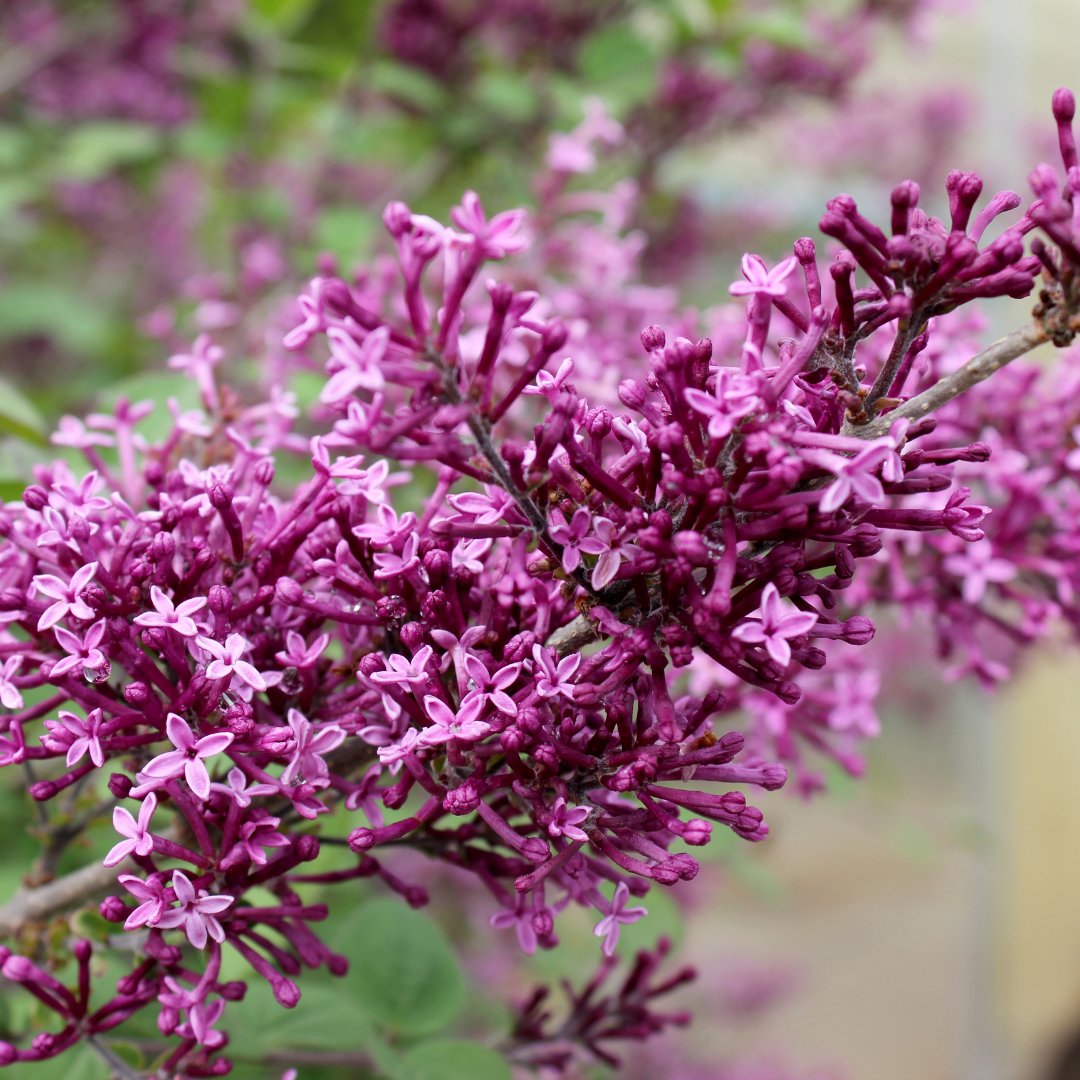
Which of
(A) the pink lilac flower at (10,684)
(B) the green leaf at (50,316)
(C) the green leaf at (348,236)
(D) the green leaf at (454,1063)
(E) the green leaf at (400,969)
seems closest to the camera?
(A) the pink lilac flower at (10,684)

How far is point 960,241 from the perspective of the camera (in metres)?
0.49

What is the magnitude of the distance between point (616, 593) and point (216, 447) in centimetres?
43

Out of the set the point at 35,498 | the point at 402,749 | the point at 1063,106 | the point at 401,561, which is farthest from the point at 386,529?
the point at 1063,106

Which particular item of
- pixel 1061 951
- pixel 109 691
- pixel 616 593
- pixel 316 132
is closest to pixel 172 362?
pixel 109 691

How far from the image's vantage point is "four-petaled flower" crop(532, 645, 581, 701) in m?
0.53

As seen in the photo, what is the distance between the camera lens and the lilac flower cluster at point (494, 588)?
1.64 ft

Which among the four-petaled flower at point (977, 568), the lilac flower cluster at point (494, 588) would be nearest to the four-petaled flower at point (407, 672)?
the lilac flower cluster at point (494, 588)

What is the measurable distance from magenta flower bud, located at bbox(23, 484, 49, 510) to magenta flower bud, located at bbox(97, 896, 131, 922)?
0.24m

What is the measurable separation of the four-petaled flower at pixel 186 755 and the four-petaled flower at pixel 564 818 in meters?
0.18

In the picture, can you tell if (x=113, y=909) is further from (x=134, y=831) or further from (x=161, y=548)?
(x=161, y=548)

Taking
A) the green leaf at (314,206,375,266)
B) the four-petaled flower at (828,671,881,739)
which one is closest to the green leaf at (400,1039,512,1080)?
the four-petaled flower at (828,671,881,739)

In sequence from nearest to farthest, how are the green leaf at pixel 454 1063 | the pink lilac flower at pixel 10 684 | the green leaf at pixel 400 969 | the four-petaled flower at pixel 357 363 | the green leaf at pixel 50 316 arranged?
the four-petaled flower at pixel 357 363, the pink lilac flower at pixel 10 684, the green leaf at pixel 454 1063, the green leaf at pixel 400 969, the green leaf at pixel 50 316

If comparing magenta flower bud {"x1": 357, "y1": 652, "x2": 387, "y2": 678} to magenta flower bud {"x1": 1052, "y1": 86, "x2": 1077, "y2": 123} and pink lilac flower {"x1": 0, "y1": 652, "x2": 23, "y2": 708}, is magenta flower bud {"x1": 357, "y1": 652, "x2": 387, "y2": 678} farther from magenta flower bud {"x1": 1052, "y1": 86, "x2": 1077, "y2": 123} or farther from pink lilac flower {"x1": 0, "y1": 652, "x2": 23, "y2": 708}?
magenta flower bud {"x1": 1052, "y1": 86, "x2": 1077, "y2": 123}

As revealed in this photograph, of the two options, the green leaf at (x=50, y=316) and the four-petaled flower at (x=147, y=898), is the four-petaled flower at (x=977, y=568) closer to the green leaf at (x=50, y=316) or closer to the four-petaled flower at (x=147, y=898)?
the four-petaled flower at (x=147, y=898)
